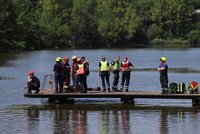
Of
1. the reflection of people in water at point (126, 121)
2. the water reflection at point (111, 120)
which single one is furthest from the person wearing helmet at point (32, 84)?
the reflection of people in water at point (126, 121)

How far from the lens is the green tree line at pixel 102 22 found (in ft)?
458

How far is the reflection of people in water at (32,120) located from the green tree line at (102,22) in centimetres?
9721

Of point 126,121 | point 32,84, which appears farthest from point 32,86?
point 126,121

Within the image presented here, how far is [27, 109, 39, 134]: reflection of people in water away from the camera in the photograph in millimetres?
22469

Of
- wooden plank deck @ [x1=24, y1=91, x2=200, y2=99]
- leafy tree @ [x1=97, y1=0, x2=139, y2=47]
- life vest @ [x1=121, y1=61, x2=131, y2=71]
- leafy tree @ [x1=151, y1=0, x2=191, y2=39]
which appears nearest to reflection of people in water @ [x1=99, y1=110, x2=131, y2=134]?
wooden plank deck @ [x1=24, y1=91, x2=200, y2=99]

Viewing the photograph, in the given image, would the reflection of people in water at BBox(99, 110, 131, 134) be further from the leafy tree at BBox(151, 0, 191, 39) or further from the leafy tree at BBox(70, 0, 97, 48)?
the leafy tree at BBox(151, 0, 191, 39)

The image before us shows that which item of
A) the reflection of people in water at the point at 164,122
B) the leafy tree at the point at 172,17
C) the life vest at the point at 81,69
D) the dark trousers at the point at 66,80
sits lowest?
the reflection of people in water at the point at 164,122

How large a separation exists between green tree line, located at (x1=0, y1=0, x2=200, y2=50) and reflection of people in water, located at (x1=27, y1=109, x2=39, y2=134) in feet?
319

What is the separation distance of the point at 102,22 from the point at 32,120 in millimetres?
140699

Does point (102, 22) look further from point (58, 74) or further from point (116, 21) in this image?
point (58, 74)

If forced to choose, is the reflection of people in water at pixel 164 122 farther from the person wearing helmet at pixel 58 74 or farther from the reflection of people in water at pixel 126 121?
the person wearing helmet at pixel 58 74

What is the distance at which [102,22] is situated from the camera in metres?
165

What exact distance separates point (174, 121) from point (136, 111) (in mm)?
3444

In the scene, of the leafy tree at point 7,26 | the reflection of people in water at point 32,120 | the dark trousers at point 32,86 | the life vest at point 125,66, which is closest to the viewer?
the reflection of people in water at point 32,120
